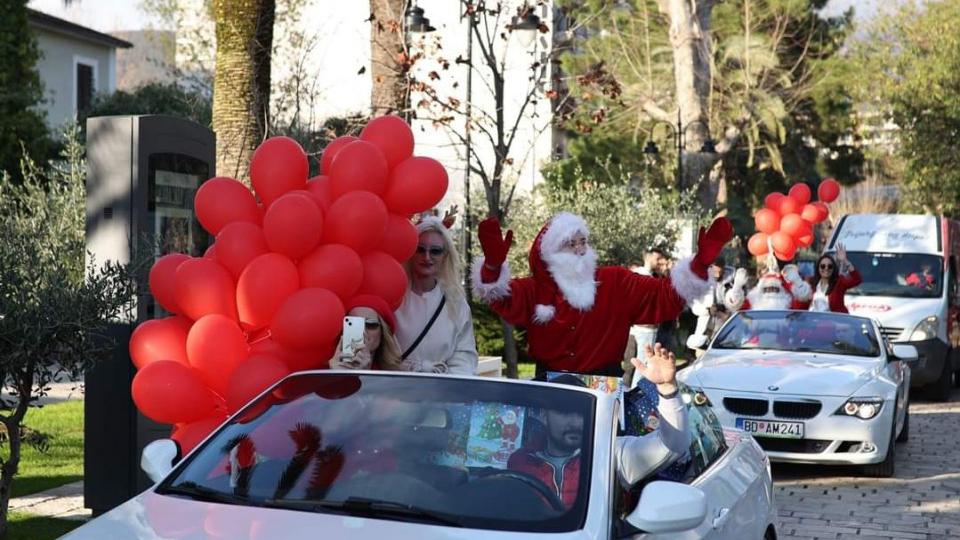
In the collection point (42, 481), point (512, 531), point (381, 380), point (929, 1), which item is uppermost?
point (929, 1)

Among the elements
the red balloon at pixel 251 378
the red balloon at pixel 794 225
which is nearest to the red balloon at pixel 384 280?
the red balloon at pixel 251 378

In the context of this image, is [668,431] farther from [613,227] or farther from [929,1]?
[929,1]

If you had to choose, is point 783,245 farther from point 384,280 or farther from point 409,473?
point 409,473

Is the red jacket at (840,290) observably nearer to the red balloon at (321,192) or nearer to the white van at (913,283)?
the white van at (913,283)

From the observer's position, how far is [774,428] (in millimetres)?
10828

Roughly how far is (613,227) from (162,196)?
1390cm

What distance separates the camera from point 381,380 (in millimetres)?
4859

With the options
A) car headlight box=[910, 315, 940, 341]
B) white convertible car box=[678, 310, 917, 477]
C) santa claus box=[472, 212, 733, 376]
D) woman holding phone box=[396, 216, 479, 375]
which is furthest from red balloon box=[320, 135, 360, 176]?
car headlight box=[910, 315, 940, 341]

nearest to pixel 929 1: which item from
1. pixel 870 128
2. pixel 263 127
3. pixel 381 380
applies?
pixel 870 128

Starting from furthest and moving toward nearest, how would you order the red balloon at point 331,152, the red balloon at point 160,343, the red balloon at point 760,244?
the red balloon at point 760,244
the red balloon at point 331,152
the red balloon at point 160,343

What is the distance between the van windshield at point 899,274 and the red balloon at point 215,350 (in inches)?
538

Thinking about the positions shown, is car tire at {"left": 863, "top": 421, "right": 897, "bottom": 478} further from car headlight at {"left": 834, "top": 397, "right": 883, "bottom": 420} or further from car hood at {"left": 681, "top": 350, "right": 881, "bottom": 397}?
car hood at {"left": 681, "top": 350, "right": 881, "bottom": 397}

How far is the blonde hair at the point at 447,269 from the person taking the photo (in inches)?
269

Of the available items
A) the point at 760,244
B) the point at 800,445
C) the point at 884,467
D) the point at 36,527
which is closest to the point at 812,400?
the point at 800,445
